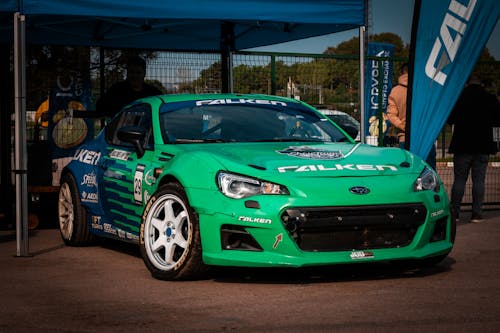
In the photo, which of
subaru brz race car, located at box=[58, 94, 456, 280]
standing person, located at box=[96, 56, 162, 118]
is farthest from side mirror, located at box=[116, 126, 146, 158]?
standing person, located at box=[96, 56, 162, 118]

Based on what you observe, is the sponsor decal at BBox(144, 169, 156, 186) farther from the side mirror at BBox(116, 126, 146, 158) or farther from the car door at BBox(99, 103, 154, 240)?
the side mirror at BBox(116, 126, 146, 158)

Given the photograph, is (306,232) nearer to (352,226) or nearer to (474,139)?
(352,226)

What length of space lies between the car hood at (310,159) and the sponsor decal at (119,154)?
0.87 m

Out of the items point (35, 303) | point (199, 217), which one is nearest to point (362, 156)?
point (199, 217)

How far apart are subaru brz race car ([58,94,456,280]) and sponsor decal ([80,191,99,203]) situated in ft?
1.89

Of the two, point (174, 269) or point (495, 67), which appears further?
point (495, 67)

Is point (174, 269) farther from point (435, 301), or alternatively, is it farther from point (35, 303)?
point (435, 301)

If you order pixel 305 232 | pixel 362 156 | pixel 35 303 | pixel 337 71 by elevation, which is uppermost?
pixel 337 71

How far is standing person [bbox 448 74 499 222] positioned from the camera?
12062 millimetres

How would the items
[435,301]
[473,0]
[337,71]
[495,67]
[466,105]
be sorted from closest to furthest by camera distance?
[435,301] < [473,0] < [466,105] < [337,71] < [495,67]

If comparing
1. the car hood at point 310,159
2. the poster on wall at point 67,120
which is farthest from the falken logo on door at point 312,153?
the poster on wall at point 67,120

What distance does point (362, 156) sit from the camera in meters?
7.61

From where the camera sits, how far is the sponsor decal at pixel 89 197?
366 inches

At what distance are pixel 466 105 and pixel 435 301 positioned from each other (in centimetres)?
627
